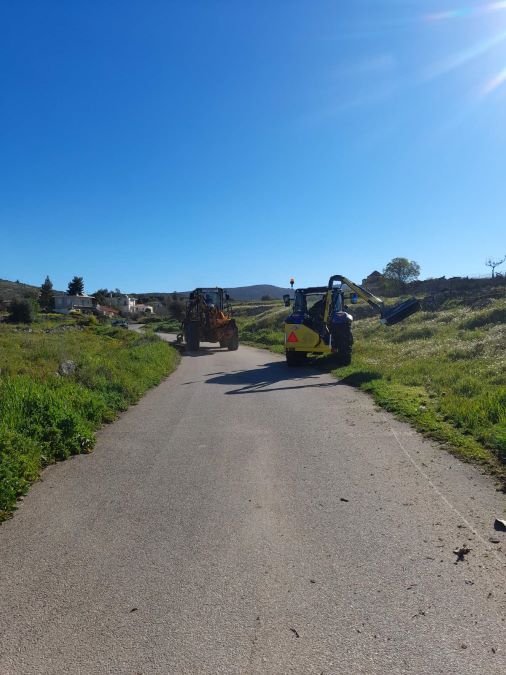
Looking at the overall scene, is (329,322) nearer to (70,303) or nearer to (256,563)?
(256,563)

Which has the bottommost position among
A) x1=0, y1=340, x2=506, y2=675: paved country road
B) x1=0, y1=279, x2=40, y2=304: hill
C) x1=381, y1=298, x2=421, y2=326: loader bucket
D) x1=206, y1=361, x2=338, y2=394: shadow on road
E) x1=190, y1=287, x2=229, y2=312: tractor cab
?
x1=0, y1=340, x2=506, y2=675: paved country road

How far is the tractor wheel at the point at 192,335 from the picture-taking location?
25447 mm

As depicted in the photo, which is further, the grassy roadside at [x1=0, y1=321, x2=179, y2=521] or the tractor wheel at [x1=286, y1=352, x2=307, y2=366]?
the tractor wheel at [x1=286, y1=352, x2=307, y2=366]

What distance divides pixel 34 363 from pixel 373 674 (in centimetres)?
1446

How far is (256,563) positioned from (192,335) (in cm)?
2185

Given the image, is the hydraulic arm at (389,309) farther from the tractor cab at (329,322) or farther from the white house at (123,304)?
the white house at (123,304)

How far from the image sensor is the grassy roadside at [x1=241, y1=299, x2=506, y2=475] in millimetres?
7316

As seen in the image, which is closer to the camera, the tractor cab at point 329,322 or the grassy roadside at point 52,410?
the grassy roadside at point 52,410

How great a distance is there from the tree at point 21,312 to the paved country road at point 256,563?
61203mm

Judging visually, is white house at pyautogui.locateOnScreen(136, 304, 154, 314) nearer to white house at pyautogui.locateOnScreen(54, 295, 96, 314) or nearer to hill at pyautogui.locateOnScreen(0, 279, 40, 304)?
white house at pyautogui.locateOnScreen(54, 295, 96, 314)

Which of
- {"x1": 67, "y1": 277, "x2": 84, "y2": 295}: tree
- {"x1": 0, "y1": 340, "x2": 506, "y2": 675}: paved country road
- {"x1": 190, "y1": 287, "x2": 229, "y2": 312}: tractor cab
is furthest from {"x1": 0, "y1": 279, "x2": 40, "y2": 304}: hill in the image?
{"x1": 0, "y1": 340, "x2": 506, "y2": 675}: paved country road

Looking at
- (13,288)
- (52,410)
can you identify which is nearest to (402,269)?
(52,410)

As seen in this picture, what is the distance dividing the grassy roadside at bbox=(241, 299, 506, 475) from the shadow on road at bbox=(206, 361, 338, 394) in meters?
0.90

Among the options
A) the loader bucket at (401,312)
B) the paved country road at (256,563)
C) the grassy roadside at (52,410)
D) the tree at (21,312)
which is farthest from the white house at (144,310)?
the paved country road at (256,563)
